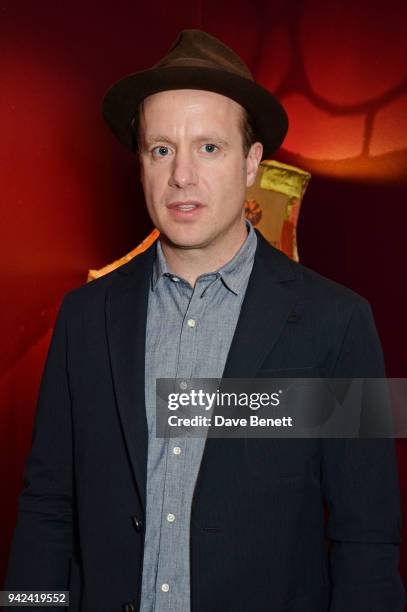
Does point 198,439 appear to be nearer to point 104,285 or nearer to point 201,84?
point 104,285

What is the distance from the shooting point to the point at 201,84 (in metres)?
1.54

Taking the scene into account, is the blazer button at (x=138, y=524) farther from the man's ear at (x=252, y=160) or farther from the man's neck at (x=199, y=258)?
the man's ear at (x=252, y=160)

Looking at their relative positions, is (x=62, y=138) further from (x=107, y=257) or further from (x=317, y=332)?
(x=317, y=332)

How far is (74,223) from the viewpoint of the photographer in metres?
2.67

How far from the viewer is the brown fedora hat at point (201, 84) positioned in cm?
153

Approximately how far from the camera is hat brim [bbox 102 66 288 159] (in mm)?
1525

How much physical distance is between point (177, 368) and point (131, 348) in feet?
0.35

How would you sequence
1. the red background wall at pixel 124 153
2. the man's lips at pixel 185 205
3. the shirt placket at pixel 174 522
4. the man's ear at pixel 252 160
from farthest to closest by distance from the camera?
1. the red background wall at pixel 124 153
2. the man's ear at pixel 252 160
3. the man's lips at pixel 185 205
4. the shirt placket at pixel 174 522

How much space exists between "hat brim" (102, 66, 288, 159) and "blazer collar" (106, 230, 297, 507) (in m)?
0.25

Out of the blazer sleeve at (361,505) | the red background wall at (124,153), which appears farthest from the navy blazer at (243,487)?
the red background wall at (124,153)

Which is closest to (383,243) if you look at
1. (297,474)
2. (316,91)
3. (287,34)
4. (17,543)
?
(316,91)

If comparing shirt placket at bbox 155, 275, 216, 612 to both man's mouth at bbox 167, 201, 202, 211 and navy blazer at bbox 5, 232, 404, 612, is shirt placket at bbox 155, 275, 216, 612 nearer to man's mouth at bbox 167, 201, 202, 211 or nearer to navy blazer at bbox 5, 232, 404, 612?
navy blazer at bbox 5, 232, 404, 612

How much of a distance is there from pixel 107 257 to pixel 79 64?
0.69 metres

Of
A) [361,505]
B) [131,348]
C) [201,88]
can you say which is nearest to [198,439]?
[131,348]
